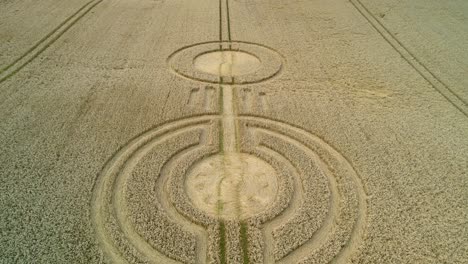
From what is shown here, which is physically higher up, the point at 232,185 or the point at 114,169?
the point at 114,169

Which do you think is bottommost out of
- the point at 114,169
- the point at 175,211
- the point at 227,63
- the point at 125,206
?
the point at 175,211

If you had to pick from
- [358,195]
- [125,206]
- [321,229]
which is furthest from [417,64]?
[125,206]

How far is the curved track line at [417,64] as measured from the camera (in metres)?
12.0

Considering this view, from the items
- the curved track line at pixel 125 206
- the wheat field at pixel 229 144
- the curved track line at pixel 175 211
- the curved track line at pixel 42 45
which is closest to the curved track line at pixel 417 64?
the wheat field at pixel 229 144

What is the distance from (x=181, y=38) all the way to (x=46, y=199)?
35.3 feet

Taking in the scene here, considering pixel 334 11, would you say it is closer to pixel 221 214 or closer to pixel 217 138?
pixel 217 138

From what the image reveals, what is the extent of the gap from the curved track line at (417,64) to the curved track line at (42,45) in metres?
15.6

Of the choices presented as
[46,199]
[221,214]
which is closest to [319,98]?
[221,214]

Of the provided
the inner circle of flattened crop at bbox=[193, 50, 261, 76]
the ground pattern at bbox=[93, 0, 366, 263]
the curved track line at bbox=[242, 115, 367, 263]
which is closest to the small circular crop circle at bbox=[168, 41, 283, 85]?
the inner circle of flattened crop at bbox=[193, 50, 261, 76]

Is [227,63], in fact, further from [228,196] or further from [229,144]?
[228,196]

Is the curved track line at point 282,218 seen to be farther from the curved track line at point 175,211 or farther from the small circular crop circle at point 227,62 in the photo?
the small circular crop circle at point 227,62

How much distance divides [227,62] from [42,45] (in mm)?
8071

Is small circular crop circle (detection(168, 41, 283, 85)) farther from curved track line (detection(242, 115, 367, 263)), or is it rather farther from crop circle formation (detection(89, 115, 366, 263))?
crop circle formation (detection(89, 115, 366, 263))

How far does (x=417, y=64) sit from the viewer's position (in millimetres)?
14578
